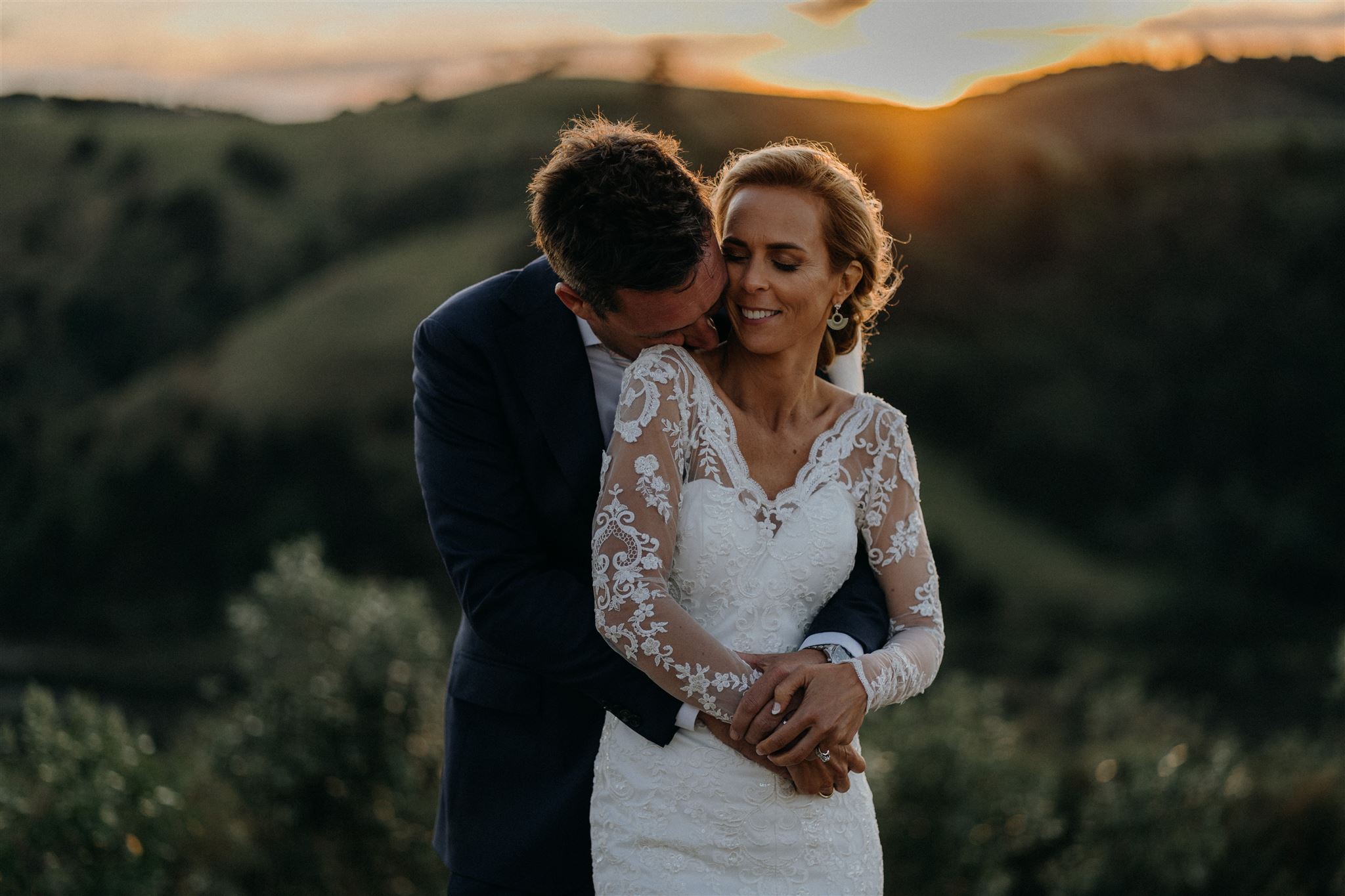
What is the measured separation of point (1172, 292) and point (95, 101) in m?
18.0

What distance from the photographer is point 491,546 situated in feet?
Result: 8.45

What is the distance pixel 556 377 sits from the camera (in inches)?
106

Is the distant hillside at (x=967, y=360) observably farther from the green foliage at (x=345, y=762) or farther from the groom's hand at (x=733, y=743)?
the groom's hand at (x=733, y=743)

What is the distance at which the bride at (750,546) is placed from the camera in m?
2.33

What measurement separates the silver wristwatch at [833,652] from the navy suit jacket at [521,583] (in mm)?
68

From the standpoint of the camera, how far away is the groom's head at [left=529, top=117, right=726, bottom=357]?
7.64 feet

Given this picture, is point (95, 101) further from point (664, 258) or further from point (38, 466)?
point (664, 258)

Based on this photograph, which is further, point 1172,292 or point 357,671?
point 1172,292

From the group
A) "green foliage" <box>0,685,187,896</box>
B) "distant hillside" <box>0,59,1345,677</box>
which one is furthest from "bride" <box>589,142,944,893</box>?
"distant hillside" <box>0,59,1345,677</box>

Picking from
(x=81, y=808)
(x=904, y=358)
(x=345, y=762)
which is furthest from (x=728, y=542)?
(x=904, y=358)

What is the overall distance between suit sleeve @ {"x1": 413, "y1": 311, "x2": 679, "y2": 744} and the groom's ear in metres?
0.29

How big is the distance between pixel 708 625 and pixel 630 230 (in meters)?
0.77

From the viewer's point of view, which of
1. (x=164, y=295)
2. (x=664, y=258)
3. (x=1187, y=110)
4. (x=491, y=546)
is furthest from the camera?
(x=164, y=295)

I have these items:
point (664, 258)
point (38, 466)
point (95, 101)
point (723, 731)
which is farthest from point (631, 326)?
point (95, 101)
